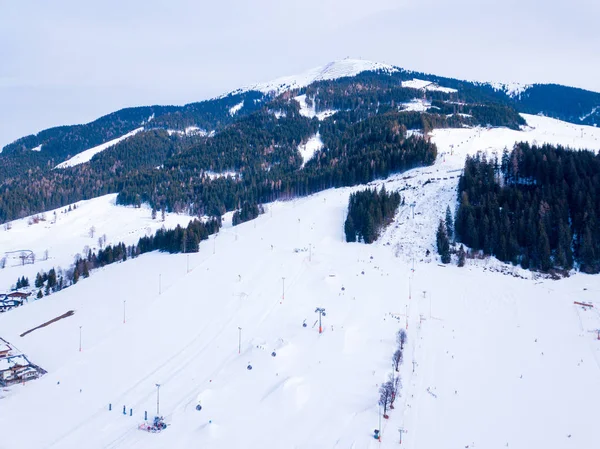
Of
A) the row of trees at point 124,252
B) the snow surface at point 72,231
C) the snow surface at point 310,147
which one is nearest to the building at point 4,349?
the row of trees at point 124,252

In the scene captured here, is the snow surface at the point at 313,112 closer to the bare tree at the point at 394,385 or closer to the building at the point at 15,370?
the building at the point at 15,370

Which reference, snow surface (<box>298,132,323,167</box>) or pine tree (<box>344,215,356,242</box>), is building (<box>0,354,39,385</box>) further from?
snow surface (<box>298,132,323,167</box>)

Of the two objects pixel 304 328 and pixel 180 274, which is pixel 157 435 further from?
pixel 180 274

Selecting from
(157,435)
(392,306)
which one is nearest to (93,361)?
(157,435)

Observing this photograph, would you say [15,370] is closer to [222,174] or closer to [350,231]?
[350,231]

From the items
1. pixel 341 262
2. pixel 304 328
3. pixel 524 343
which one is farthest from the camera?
pixel 341 262

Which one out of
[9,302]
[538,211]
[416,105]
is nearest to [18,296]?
[9,302]
